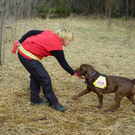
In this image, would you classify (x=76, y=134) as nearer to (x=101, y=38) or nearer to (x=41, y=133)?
(x=41, y=133)

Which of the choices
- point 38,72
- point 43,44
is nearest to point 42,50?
point 43,44

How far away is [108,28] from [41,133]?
12.1 m

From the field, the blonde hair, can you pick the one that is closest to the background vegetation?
A: the field

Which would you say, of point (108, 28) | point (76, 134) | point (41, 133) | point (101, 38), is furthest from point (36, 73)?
point (108, 28)

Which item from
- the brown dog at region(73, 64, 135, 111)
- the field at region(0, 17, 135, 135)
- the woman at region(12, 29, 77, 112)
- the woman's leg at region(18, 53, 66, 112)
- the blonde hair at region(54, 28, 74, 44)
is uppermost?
the blonde hair at region(54, 28, 74, 44)

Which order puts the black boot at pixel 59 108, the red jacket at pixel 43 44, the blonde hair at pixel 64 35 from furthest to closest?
the black boot at pixel 59 108
the blonde hair at pixel 64 35
the red jacket at pixel 43 44

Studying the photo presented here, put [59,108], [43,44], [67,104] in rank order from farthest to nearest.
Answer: [67,104] < [59,108] < [43,44]

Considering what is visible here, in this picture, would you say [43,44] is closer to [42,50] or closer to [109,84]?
[42,50]

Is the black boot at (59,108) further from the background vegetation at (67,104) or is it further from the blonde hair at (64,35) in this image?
the blonde hair at (64,35)

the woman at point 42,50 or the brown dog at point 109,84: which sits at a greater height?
the woman at point 42,50

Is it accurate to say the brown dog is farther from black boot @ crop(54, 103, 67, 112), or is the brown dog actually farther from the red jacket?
the red jacket

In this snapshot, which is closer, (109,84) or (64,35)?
(64,35)

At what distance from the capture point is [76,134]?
256cm

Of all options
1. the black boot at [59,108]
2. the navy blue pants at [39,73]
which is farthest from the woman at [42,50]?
the black boot at [59,108]
